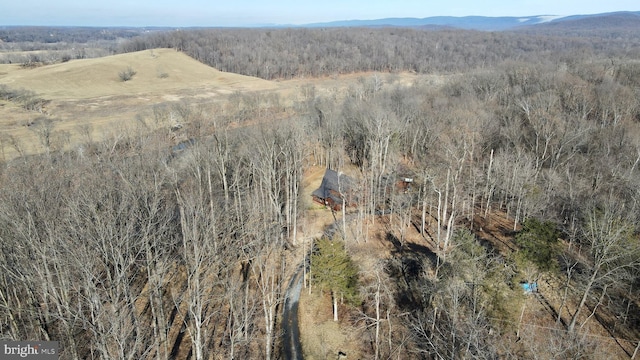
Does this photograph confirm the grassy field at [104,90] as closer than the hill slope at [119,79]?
Yes

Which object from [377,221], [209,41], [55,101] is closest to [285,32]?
[209,41]

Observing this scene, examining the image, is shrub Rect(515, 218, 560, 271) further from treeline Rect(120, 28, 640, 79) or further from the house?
treeline Rect(120, 28, 640, 79)

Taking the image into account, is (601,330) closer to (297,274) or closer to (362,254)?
(362,254)

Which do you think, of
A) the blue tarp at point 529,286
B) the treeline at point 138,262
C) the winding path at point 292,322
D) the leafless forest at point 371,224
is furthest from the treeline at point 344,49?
the blue tarp at point 529,286

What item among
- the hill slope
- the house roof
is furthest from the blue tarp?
the hill slope

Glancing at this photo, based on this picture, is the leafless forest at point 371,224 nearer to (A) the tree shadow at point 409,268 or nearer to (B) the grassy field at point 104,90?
(A) the tree shadow at point 409,268
